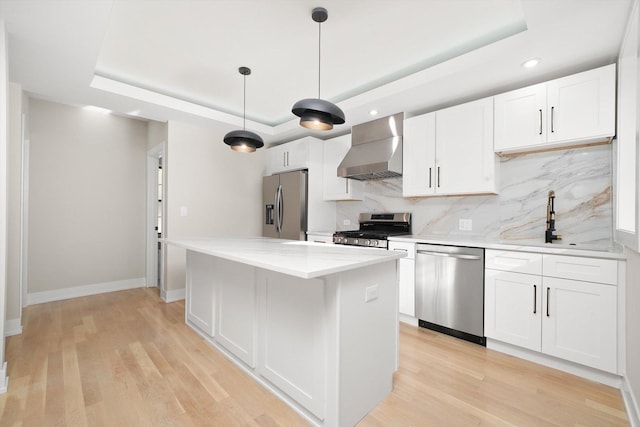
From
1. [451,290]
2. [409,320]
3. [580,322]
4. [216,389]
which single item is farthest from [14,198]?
[580,322]

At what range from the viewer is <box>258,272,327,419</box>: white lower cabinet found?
155 centimetres

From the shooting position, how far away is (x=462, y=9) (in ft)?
6.69

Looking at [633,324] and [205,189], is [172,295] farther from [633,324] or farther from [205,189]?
[633,324]

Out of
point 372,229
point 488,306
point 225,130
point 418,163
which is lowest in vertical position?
point 488,306

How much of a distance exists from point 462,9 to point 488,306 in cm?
232

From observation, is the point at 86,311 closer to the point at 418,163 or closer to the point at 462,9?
the point at 418,163

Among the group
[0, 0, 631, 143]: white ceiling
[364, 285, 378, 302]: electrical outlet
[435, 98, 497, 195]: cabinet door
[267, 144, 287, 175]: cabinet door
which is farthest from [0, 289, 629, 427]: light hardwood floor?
[267, 144, 287, 175]: cabinet door

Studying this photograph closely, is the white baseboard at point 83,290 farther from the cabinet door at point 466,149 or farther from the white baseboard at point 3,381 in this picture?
the cabinet door at point 466,149

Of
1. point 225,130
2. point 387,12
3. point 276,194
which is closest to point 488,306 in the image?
point 387,12

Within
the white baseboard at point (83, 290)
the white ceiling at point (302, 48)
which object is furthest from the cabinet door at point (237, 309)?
the white baseboard at point (83, 290)

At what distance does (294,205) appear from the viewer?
4.30 metres

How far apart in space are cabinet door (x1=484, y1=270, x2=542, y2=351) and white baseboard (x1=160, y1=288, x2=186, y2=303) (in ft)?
11.9

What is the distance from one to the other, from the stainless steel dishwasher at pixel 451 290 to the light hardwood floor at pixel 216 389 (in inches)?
5.6

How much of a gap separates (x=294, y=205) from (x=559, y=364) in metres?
3.30
